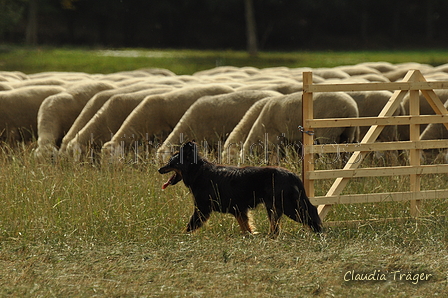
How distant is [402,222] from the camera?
682cm

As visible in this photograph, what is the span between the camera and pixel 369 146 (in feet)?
22.3

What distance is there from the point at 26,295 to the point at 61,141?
9462 mm

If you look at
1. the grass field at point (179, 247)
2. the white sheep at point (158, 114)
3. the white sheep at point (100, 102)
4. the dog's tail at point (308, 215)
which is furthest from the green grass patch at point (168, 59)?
the dog's tail at point (308, 215)

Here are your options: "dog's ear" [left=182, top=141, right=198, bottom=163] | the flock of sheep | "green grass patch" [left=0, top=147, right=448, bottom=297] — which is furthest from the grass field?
the flock of sheep

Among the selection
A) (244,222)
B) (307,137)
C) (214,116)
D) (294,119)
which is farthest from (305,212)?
(214,116)

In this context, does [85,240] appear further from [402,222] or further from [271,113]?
[271,113]

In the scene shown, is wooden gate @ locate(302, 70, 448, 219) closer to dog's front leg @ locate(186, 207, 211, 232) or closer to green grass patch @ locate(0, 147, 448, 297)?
green grass patch @ locate(0, 147, 448, 297)

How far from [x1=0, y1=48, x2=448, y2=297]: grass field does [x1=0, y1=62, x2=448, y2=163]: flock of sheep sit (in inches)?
75.4

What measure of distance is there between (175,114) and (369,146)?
236 inches

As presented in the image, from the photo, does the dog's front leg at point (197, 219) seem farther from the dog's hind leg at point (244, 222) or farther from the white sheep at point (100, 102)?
the white sheep at point (100, 102)

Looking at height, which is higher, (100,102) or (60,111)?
(100,102)

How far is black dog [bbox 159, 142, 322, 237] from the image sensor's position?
6.13 m

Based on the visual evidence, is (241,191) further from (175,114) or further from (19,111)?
(19,111)

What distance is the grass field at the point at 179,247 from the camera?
4898mm
